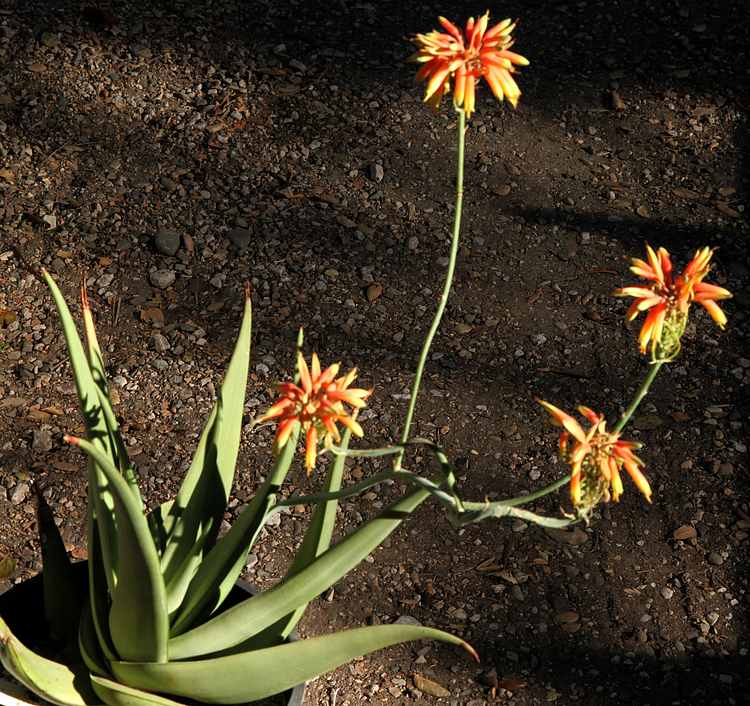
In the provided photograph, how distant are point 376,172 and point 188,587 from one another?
7.17ft

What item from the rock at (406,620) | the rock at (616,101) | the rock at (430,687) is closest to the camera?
the rock at (430,687)

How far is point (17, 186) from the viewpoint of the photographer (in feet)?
11.5

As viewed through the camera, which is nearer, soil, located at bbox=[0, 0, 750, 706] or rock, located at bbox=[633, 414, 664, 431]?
soil, located at bbox=[0, 0, 750, 706]

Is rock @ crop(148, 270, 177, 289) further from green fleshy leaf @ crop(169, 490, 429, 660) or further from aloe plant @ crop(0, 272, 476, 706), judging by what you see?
green fleshy leaf @ crop(169, 490, 429, 660)

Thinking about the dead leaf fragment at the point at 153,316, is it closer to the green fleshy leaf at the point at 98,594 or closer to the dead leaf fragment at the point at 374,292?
the dead leaf fragment at the point at 374,292

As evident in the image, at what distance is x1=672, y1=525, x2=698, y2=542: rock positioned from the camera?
8.97 feet

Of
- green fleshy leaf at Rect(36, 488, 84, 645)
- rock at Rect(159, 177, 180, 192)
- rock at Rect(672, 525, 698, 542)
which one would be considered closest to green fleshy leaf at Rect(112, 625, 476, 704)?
green fleshy leaf at Rect(36, 488, 84, 645)

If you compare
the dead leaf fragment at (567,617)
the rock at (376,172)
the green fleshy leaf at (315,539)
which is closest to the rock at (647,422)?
the dead leaf fragment at (567,617)

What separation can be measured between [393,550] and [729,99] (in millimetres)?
2460

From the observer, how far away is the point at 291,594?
1620mm

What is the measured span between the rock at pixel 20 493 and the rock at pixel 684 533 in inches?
67.7

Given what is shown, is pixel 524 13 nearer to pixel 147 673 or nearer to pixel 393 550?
pixel 393 550

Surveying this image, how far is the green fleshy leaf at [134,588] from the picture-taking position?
138 centimetres

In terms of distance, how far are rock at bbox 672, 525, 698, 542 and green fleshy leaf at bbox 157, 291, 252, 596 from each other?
1.44 m
